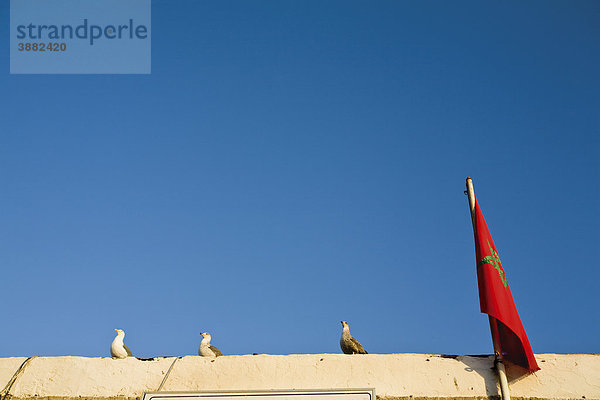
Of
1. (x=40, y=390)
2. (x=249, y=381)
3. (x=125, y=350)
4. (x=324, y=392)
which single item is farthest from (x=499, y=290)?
(x=40, y=390)

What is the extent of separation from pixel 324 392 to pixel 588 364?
8.51 ft

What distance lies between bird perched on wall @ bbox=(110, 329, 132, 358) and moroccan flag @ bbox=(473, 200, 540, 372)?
403cm

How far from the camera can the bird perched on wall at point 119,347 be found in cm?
712

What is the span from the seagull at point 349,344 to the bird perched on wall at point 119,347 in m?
2.56

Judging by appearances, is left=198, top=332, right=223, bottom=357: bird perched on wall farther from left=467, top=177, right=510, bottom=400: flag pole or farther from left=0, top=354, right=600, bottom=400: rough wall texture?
left=467, top=177, right=510, bottom=400: flag pole

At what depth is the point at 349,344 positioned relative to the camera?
744 centimetres

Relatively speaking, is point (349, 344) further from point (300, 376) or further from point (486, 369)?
point (486, 369)

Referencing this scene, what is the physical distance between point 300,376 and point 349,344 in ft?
4.50

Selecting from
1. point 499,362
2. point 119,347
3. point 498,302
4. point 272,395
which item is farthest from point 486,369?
point 119,347

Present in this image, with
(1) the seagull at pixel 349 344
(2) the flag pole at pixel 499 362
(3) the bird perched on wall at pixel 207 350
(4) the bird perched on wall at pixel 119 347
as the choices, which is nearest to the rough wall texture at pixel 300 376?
(2) the flag pole at pixel 499 362

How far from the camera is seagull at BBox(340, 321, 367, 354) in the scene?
738 cm

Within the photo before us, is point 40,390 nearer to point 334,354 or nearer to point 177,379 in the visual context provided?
point 177,379

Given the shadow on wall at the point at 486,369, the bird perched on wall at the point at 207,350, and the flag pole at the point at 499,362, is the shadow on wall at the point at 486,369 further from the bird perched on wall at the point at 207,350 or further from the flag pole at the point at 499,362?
the bird perched on wall at the point at 207,350

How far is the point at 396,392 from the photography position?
598cm
